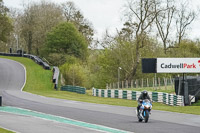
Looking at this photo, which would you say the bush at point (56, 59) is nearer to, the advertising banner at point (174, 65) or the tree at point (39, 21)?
the tree at point (39, 21)

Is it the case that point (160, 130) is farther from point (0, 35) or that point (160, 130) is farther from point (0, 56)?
point (0, 56)

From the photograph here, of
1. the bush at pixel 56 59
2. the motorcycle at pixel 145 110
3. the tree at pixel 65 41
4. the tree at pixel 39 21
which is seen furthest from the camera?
the tree at pixel 39 21

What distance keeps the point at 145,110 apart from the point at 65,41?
6530 centimetres

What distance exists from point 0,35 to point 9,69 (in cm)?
1545

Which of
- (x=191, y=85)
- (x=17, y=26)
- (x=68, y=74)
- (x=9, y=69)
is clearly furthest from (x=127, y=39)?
(x=17, y=26)

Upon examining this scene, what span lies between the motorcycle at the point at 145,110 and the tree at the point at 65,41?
6391 cm

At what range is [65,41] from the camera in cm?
8381

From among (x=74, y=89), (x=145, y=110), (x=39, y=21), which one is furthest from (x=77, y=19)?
(x=145, y=110)

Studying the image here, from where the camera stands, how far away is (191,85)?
39.4 metres

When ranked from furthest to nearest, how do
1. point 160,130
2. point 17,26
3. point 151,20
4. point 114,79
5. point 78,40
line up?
point 17,26
point 78,40
point 114,79
point 151,20
point 160,130

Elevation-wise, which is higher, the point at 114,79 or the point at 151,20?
the point at 151,20

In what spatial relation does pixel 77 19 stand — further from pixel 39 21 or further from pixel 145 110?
pixel 145 110

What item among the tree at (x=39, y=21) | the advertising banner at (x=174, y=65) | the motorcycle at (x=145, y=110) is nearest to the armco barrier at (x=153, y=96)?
the advertising banner at (x=174, y=65)

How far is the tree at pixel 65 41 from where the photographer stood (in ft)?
272
